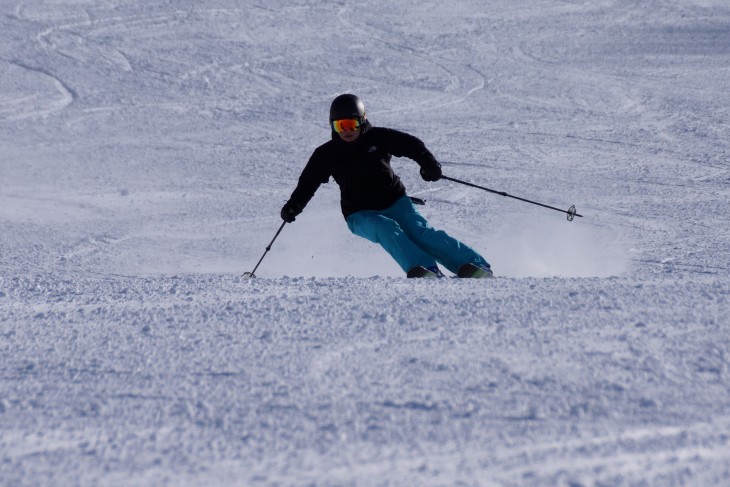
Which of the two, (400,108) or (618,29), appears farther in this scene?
(618,29)

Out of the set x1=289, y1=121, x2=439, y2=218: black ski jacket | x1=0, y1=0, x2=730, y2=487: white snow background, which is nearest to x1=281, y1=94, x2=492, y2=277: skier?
x1=289, y1=121, x2=439, y2=218: black ski jacket

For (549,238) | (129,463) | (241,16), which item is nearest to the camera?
(129,463)

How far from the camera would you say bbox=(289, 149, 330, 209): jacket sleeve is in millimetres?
6258

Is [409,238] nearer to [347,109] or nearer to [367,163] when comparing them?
[367,163]

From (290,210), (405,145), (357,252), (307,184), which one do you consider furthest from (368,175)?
(357,252)

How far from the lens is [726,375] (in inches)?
120

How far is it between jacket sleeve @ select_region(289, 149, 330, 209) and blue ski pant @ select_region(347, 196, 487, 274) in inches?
12.2

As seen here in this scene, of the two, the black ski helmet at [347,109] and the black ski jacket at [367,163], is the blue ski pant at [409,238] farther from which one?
the black ski helmet at [347,109]

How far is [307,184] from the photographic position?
6324mm

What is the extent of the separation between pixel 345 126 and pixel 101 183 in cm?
468

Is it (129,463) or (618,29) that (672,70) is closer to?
(618,29)

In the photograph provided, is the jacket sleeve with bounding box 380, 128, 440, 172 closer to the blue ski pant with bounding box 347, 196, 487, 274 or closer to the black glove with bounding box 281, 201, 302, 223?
the blue ski pant with bounding box 347, 196, 487, 274

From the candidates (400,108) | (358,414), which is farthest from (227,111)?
(358,414)

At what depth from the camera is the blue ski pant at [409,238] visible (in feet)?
18.6
